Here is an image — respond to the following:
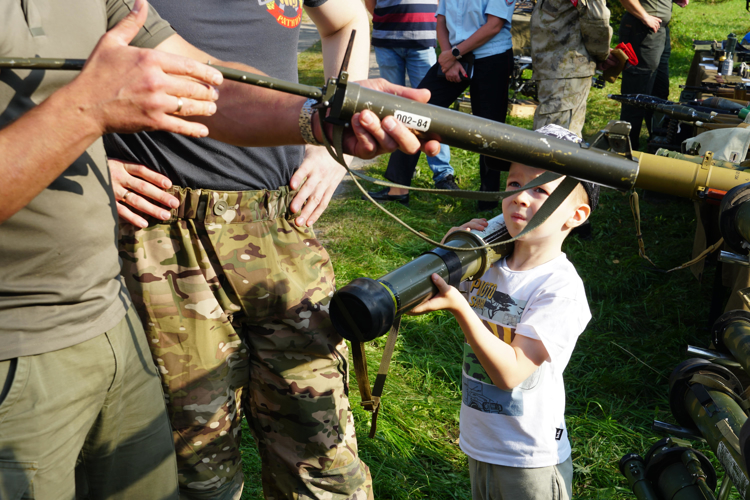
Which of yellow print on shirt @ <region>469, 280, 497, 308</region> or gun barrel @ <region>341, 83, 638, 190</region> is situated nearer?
gun barrel @ <region>341, 83, 638, 190</region>

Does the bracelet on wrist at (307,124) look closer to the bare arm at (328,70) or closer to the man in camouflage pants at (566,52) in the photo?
the bare arm at (328,70)

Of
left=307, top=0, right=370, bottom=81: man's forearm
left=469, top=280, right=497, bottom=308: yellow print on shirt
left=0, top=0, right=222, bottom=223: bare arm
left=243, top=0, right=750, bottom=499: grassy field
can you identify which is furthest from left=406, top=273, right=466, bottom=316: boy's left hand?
left=243, top=0, right=750, bottom=499: grassy field

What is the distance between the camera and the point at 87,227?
5.15ft

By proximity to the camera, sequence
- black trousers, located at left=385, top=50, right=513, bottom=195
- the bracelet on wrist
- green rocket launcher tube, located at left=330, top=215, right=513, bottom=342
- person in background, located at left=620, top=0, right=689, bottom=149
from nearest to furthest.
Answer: green rocket launcher tube, located at left=330, top=215, right=513, bottom=342
the bracelet on wrist
black trousers, located at left=385, top=50, right=513, bottom=195
person in background, located at left=620, top=0, right=689, bottom=149

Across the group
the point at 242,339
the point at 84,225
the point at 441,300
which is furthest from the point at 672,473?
the point at 84,225

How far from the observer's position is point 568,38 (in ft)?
16.9

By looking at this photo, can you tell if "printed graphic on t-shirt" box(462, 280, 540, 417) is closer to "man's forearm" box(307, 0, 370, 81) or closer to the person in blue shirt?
"man's forearm" box(307, 0, 370, 81)

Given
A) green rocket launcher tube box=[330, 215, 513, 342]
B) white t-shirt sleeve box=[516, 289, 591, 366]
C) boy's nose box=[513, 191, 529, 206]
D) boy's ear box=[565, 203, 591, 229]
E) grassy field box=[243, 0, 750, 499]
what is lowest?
grassy field box=[243, 0, 750, 499]

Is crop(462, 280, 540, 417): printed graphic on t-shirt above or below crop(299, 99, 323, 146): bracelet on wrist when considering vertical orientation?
below

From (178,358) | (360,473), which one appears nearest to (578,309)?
(360,473)

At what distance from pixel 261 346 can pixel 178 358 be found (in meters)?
0.28

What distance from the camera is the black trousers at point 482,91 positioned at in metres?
Result: 5.84

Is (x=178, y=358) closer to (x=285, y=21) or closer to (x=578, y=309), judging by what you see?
(x=285, y=21)

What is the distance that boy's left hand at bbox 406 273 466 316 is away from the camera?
174 centimetres
